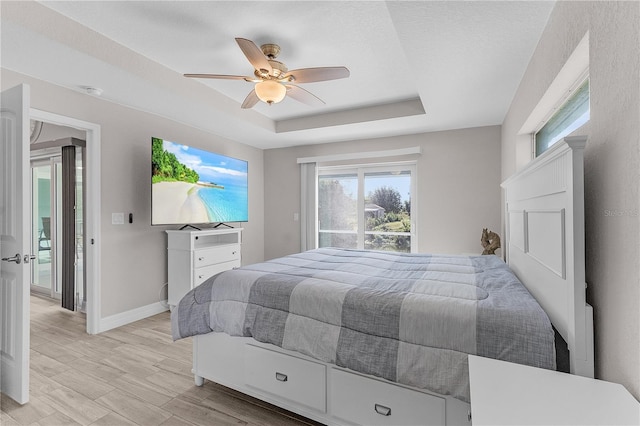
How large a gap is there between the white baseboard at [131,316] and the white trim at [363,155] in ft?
9.43

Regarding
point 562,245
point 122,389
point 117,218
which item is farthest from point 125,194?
point 562,245

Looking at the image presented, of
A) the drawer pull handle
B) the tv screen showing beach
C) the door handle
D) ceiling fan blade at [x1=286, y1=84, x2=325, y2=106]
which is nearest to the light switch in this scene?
the tv screen showing beach

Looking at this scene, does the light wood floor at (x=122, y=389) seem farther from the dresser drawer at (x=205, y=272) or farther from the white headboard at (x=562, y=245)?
the white headboard at (x=562, y=245)

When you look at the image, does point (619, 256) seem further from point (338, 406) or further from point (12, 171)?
point (12, 171)

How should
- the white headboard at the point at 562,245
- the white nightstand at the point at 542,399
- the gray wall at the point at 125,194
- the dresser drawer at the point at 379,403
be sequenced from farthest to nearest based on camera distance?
1. the gray wall at the point at 125,194
2. the dresser drawer at the point at 379,403
3. the white headboard at the point at 562,245
4. the white nightstand at the point at 542,399

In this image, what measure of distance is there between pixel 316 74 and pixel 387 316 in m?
1.80

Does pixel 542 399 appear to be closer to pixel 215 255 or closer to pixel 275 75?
pixel 275 75

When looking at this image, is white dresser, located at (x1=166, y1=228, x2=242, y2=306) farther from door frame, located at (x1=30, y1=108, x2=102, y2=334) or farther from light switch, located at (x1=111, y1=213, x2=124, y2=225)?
door frame, located at (x1=30, y1=108, x2=102, y2=334)

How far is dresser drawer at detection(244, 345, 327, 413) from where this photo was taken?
5.51 ft

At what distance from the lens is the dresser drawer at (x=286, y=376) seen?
1.68 metres

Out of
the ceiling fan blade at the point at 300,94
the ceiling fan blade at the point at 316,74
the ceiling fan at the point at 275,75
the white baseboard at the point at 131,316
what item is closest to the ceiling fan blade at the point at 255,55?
the ceiling fan at the point at 275,75

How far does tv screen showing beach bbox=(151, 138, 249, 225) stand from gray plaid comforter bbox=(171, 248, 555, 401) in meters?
1.71

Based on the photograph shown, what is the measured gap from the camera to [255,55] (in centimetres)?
209

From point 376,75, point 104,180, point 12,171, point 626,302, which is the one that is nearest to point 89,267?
point 104,180
